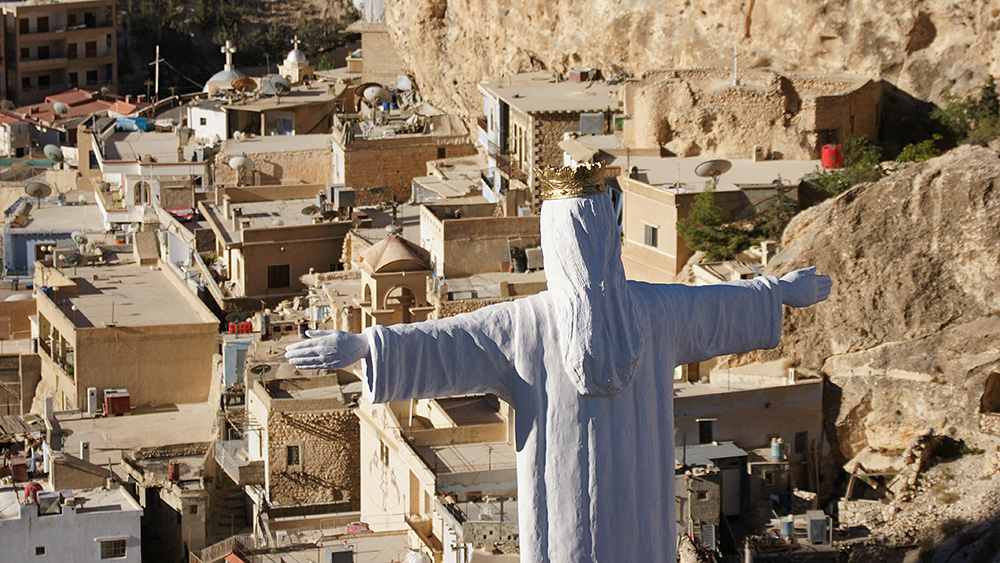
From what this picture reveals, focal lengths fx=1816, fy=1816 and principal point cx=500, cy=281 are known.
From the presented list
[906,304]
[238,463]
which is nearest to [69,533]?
[238,463]

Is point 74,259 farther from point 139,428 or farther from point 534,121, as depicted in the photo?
point 534,121

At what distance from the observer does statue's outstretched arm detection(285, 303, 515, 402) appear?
704 cm

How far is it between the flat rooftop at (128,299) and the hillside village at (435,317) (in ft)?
0.32

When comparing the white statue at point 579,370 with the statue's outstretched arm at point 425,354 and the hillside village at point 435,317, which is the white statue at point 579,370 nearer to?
the statue's outstretched arm at point 425,354

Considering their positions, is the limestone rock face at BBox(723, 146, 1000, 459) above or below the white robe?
below

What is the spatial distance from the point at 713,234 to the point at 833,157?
3154 millimetres

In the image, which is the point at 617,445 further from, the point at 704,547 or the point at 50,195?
the point at 50,195

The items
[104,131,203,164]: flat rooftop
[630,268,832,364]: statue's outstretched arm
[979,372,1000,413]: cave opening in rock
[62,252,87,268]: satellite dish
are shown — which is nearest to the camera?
[630,268,832,364]: statue's outstretched arm

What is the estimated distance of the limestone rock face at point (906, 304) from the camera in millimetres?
20562

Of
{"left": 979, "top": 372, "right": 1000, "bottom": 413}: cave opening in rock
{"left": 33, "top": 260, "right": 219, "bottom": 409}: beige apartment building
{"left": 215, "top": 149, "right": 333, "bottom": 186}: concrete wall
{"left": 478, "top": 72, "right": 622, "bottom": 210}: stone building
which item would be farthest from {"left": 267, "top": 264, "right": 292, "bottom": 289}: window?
{"left": 979, "top": 372, "right": 1000, "bottom": 413}: cave opening in rock

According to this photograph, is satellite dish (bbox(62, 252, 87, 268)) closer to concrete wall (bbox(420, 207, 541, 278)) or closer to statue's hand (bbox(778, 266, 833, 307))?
concrete wall (bbox(420, 207, 541, 278))

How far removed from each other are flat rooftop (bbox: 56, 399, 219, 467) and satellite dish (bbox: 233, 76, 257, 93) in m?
19.2

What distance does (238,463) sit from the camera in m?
22.6

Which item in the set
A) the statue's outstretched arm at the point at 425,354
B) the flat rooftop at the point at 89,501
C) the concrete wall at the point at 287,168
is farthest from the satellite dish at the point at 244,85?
the statue's outstretched arm at the point at 425,354
